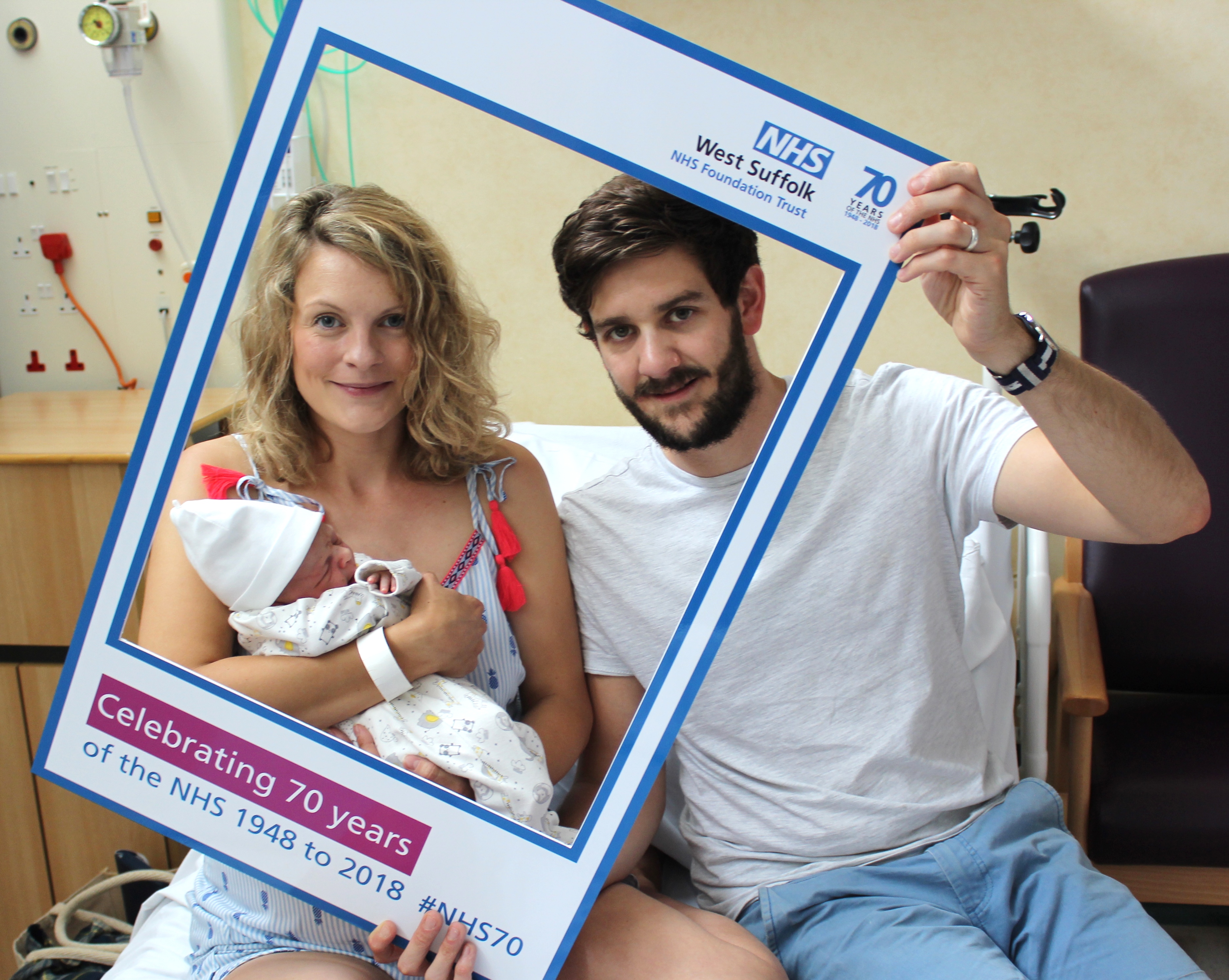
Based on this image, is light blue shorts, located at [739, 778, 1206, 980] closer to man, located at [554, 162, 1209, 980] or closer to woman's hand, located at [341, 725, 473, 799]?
man, located at [554, 162, 1209, 980]

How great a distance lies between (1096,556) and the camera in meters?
1.93

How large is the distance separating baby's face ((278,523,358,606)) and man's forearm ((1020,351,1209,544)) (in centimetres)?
74

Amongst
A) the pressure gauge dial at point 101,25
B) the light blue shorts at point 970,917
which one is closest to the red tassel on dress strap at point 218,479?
the light blue shorts at point 970,917

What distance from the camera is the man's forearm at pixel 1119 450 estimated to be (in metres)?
0.93

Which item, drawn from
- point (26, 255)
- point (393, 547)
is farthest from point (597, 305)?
point (26, 255)

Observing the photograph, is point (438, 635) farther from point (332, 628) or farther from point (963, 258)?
point (963, 258)

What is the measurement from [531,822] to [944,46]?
5.92 feet

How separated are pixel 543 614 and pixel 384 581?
0.22m

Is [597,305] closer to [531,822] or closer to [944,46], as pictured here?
[531,822]

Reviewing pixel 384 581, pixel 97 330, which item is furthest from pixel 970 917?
pixel 97 330

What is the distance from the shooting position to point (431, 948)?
0.89 m

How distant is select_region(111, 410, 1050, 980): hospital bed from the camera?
1356mm

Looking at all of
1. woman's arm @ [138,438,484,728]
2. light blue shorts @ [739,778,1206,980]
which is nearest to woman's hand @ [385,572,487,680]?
woman's arm @ [138,438,484,728]

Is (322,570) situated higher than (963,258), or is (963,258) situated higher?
(963,258)
